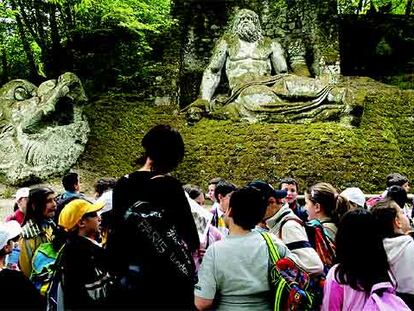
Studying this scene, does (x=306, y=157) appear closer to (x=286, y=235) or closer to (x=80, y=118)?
(x=80, y=118)

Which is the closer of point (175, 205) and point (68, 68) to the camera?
point (175, 205)

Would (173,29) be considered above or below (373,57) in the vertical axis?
above

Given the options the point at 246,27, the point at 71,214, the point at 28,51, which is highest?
the point at 71,214

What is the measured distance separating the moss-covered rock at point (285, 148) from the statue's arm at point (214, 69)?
4.12ft

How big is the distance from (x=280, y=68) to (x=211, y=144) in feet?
12.3

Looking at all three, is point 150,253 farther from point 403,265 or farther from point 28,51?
point 28,51

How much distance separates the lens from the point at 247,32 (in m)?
13.5

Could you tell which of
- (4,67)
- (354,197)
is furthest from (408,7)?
(354,197)

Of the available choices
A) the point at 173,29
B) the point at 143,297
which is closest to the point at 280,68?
the point at 173,29

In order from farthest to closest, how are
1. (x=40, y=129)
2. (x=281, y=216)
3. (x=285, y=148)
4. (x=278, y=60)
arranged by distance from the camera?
(x=278, y=60)
(x=40, y=129)
(x=285, y=148)
(x=281, y=216)

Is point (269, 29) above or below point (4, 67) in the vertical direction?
above

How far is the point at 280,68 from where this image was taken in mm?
13664

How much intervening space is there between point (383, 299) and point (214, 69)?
37.2ft

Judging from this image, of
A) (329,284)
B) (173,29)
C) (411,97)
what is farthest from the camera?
(173,29)
